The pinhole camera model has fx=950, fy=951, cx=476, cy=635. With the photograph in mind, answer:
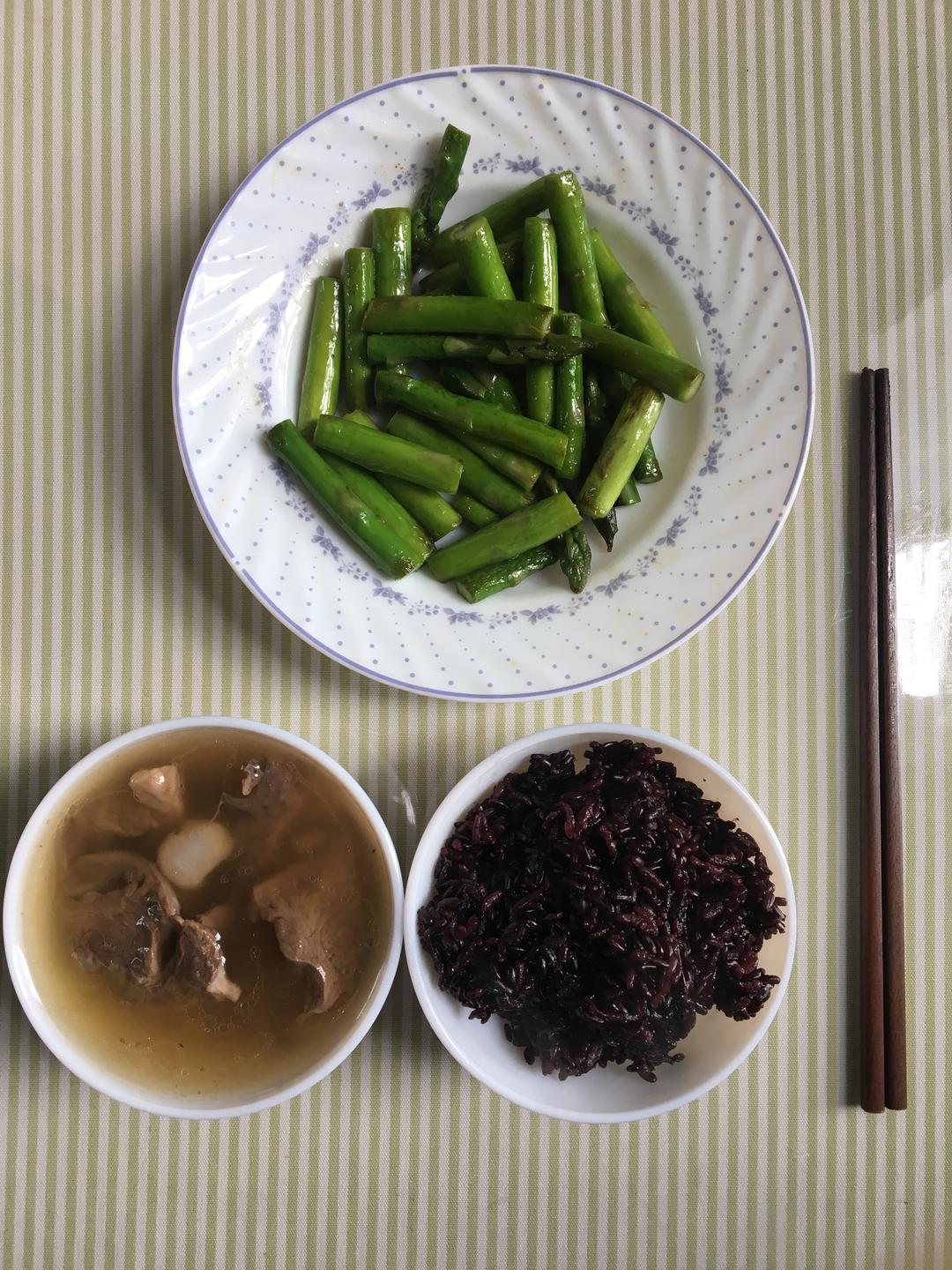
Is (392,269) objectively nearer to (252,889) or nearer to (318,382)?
(318,382)

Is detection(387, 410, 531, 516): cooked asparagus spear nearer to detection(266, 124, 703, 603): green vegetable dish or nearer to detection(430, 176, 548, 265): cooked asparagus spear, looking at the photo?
detection(266, 124, 703, 603): green vegetable dish

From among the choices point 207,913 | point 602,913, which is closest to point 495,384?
point 602,913

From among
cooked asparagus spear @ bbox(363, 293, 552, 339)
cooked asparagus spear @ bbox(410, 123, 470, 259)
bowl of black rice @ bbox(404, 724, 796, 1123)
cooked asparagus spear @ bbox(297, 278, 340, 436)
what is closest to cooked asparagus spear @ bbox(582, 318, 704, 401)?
cooked asparagus spear @ bbox(363, 293, 552, 339)

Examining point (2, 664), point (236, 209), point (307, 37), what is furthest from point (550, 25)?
point (2, 664)

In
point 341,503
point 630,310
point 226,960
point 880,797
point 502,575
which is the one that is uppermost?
point 630,310

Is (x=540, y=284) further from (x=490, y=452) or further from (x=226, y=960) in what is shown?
(x=226, y=960)

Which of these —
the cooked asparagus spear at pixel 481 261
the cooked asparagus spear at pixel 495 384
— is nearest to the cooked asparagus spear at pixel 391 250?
the cooked asparagus spear at pixel 481 261

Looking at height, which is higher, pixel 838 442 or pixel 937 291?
pixel 937 291
